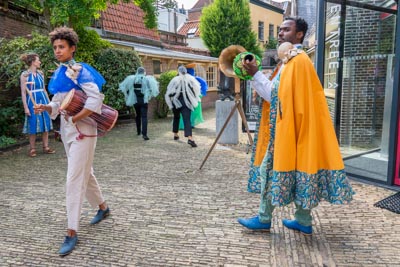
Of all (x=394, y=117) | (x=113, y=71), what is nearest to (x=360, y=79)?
(x=394, y=117)

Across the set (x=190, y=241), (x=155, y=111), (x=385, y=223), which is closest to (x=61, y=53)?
(x=190, y=241)

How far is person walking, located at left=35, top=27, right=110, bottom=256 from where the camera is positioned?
9.40 feet

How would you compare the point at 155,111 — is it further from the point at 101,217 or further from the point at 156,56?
the point at 101,217

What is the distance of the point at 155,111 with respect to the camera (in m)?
13.1

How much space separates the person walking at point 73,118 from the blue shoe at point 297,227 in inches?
75.3

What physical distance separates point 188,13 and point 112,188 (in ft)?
97.9

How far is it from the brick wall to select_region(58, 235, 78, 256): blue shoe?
4260 mm

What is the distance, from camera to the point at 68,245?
2887mm

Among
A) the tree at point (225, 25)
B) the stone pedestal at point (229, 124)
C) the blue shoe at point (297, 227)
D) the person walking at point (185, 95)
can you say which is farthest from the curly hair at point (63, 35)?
the tree at point (225, 25)

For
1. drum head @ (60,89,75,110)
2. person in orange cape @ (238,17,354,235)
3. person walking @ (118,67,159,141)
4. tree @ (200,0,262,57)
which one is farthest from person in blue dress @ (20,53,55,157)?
tree @ (200,0,262,57)

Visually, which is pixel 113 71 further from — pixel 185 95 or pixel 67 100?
pixel 67 100

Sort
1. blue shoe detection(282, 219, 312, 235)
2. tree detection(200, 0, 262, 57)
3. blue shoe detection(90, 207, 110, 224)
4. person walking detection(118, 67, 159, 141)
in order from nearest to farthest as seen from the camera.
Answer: blue shoe detection(282, 219, 312, 235), blue shoe detection(90, 207, 110, 224), person walking detection(118, 67, 159, 141), tree detection(200, 0, 262, 57)

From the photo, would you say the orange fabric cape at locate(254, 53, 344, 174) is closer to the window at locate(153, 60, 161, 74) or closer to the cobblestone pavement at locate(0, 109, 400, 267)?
the cobblestone pavement at locate(0, 109, 400, 267)

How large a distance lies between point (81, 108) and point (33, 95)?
4073mm
